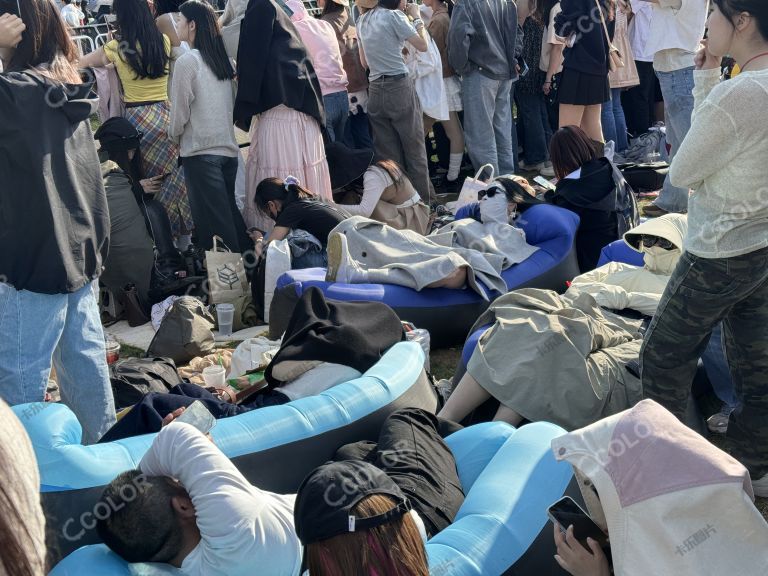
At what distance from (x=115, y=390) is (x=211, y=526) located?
76.2 inches

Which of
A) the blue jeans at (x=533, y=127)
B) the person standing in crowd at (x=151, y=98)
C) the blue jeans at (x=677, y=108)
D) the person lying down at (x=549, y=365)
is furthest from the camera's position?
the blue jeans at (x=533, y=127)

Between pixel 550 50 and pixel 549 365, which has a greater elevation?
pixel 550 50

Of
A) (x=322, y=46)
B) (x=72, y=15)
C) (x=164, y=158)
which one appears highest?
(x=322, y=46)

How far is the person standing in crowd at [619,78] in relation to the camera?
8625mm

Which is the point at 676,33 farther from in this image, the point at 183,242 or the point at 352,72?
the point at 183,242

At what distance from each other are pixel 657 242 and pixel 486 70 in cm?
349

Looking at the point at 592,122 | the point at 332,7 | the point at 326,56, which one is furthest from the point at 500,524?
the point at 332,7

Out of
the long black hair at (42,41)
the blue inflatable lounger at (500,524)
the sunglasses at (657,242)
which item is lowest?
the sunglasses at (657,242)

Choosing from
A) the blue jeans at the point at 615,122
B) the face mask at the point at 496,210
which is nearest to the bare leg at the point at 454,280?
the face mask at the point at 496,210

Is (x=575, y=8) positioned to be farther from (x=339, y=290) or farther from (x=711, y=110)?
(x=711, y=110)

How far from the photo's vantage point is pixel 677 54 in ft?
22.6

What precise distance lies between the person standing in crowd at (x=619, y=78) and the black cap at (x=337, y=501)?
278 inches

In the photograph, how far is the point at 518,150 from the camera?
363 inches

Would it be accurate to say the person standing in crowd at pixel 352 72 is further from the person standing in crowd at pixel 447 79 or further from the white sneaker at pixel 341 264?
the white sneaker at pixel 341 264
